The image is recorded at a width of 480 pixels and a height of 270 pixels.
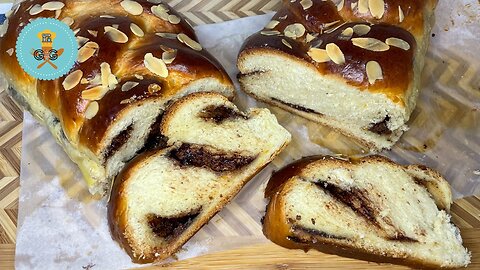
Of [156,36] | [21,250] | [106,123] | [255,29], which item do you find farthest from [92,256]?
[255,29]

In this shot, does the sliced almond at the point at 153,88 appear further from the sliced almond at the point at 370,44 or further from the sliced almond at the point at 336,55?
the sliced almond at the point at 370,44

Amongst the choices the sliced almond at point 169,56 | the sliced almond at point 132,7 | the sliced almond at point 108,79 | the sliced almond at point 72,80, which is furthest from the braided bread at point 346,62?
the sliced almond at point 72,80

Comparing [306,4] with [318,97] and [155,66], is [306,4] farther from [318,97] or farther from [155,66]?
[155,66]

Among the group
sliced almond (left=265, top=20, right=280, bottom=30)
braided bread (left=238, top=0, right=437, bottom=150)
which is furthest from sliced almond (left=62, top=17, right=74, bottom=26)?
sliced almond (left=265, top=20, right=280, bottom=30)

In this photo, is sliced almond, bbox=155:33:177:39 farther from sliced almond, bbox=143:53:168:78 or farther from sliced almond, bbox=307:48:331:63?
sliced almond, bbox=307:48:331:63

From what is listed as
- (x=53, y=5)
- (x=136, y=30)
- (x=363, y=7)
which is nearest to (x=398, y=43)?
(x=363, y=7)

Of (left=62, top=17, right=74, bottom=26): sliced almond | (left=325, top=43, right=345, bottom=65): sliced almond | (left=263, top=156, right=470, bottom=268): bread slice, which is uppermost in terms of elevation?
(left=62, top=17, right=74, bottom=26): sliced almond

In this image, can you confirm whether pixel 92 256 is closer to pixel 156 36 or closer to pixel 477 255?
pixel 156 36
